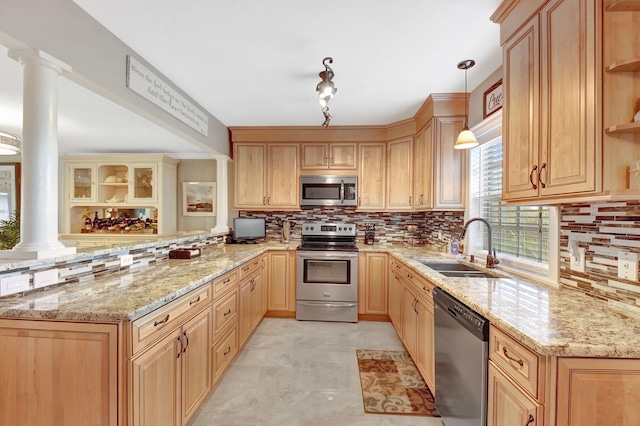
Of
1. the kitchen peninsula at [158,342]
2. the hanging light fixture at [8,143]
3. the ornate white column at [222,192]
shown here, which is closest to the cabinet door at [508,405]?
the kitchen peninsula at [158,342]

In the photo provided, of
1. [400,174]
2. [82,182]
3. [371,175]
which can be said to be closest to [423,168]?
[400,174]

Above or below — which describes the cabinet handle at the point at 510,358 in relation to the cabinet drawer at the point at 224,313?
above

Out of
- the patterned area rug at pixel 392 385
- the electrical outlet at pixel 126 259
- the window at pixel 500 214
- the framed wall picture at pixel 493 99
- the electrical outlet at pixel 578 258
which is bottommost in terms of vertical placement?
the patterned area rug at pixel 392 385

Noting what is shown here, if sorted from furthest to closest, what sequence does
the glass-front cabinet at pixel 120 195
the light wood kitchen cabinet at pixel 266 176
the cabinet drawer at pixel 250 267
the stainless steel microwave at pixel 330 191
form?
the glass-front cabinet at pixel 120 195 < the light wood kitchen cabinet at pixel 266 176 < the stainless steel microwave at pixel 330 191 < the cabinet drawer at pixel 250 267

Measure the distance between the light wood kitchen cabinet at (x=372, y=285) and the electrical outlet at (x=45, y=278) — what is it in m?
2.68

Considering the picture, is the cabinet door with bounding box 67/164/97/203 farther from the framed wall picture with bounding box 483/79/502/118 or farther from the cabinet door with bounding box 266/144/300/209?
the framed wall picture with bounding box 483/79/502/118

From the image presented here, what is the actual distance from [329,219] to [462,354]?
106 inches

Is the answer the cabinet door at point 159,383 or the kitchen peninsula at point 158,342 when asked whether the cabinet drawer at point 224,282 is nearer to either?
the kitchen peninsula at point 158,342

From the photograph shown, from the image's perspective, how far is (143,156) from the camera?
4578 mm

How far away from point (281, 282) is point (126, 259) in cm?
177

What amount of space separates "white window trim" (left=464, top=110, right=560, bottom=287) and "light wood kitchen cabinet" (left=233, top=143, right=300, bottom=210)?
2.08 m

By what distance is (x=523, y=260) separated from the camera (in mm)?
2018

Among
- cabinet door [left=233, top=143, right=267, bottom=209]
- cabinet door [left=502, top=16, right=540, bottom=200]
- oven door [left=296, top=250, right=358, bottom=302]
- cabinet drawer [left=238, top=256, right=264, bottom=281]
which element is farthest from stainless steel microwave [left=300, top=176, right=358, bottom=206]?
cabinet door [left=502, top=16, right=540, bottom=200]

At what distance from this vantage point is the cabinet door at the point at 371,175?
3.66m
